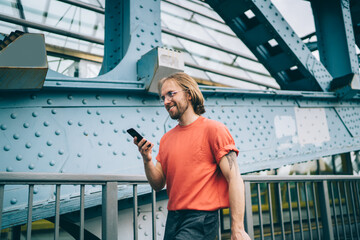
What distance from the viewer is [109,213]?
2.09m

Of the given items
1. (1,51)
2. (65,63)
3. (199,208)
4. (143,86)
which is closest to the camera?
(199,208)

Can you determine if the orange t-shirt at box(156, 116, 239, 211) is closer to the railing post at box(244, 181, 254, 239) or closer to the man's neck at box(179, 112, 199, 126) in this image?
the man's neck at box(179, 112, 199, 126)

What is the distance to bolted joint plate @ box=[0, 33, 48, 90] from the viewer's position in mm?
2074

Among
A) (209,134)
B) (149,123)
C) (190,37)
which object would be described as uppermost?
(190,37)

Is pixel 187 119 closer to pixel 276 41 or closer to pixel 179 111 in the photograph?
pixel 179 111

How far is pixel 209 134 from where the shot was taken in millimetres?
1803

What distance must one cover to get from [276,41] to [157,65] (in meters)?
2.43

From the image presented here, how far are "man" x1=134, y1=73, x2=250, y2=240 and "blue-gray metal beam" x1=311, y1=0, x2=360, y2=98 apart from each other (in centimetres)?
411

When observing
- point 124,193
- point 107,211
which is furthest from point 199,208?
point 124,193

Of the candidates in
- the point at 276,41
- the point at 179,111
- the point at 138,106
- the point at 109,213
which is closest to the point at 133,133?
the point at 179,111

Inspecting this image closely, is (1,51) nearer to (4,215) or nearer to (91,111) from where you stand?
(91,111)

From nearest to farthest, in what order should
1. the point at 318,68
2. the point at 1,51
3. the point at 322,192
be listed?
the point at 1,51 → the point at 322,192 → the point at 318,68

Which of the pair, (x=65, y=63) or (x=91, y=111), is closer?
(x=91, y=111)

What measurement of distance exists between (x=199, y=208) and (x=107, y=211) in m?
0.77
